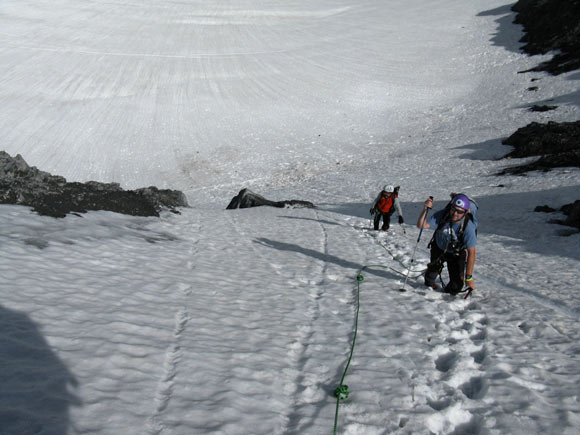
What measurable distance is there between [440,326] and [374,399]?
2.11 meters

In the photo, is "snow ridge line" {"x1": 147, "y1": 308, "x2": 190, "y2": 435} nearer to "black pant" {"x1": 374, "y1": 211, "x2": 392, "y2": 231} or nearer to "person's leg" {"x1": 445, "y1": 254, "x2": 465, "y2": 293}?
"person's leg" {"x1": 445, "y1": 254, "x2": 465, "y2": 293}

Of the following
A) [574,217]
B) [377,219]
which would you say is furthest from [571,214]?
[377,219]

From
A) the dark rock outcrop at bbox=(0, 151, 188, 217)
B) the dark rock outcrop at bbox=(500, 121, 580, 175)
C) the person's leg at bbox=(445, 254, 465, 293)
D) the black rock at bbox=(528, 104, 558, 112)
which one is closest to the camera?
the person's leg at bbox=(445, 254, 465, 293)

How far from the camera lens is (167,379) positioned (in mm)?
4121

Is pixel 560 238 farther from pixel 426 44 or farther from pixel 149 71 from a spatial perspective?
pixel 426 44

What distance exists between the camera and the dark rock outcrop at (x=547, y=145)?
15.9m

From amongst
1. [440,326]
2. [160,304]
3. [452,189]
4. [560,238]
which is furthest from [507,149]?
[160,304]

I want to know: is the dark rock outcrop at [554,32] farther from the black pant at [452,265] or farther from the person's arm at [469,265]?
Result: the person's arm at [469,265]

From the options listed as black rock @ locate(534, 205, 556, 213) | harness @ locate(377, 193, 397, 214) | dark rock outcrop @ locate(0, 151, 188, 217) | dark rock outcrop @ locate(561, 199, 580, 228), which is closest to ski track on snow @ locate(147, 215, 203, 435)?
dark rock outcrop @ locate(0, 151, 188, 217)

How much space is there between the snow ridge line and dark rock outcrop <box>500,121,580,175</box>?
50.1ft

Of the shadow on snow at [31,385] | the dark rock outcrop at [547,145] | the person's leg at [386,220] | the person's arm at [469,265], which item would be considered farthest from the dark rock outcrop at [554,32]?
the shadow on snow at [31,385]

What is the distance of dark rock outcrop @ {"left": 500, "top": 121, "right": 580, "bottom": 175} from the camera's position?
52.1ft

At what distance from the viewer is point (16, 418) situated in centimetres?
316

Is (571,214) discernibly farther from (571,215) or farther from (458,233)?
(458,233)
